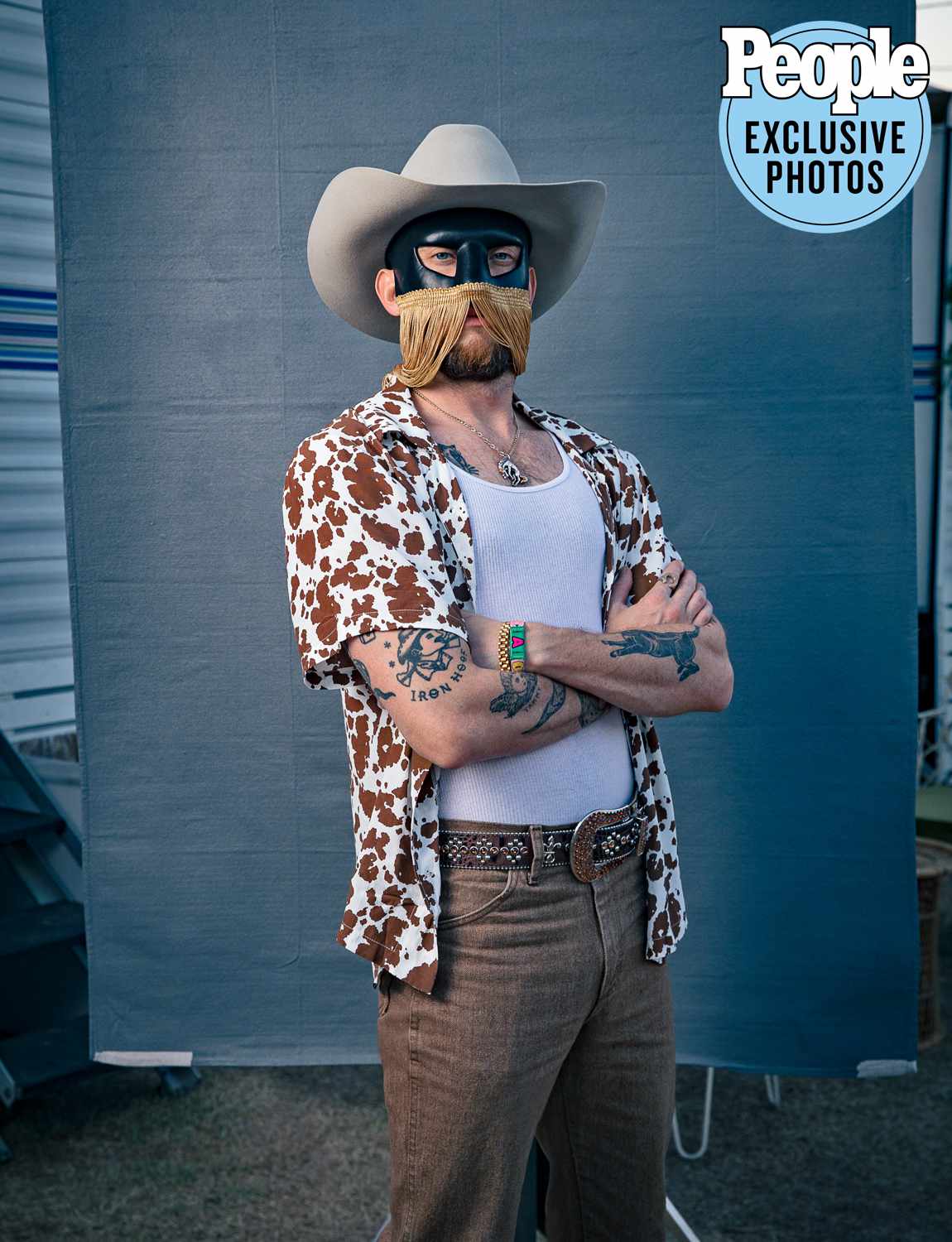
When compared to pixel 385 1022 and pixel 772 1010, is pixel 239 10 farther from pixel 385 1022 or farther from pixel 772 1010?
pixel 772 1010

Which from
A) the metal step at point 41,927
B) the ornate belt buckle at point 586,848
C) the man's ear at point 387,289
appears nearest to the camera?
the ornate belt buckle at point 586,848

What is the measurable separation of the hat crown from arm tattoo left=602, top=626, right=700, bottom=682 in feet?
2.47

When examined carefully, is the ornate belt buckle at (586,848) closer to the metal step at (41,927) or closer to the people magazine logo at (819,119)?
the people magazine logo at (819,119)

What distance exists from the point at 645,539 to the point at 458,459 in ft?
1.32

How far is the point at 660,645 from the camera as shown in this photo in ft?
5.80

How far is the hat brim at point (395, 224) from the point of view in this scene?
1864 millimetres

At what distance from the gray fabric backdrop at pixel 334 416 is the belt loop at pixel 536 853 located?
102cm

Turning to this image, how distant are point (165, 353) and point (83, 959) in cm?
187

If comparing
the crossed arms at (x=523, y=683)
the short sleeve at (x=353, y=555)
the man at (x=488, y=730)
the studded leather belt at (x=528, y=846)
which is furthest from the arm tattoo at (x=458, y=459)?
the studded leather belt at (x=528, y=846)

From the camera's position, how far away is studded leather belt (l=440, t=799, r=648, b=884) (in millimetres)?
1678

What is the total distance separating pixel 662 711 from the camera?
1767 millimetres

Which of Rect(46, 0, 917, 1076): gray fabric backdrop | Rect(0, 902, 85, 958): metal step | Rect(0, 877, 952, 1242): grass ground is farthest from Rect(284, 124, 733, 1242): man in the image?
Rect(0, 902, 85, 958): metal step

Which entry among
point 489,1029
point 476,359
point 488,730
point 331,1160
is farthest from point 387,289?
point 331,1160

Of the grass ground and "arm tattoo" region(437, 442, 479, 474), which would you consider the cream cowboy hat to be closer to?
"arm tattoo" region(437, 442, 479, 474)
